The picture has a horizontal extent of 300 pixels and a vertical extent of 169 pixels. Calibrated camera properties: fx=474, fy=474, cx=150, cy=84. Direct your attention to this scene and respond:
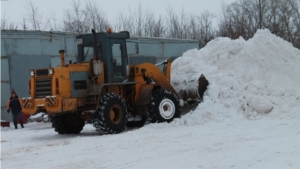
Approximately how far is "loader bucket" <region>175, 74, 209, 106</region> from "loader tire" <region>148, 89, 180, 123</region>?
3.26 ft

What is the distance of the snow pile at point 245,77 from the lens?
15.6 m

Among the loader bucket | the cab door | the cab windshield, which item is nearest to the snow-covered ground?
the loader bucket

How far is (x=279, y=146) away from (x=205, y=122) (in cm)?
513

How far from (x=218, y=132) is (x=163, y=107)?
2741mm

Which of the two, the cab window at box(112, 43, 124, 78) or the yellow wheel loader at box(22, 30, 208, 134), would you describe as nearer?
the yellow wheel loader at box(22, 30, 208, 134)

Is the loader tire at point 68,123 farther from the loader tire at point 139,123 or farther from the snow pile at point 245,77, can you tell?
the snow pile at point 245,77

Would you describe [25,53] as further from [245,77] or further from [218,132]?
[218,132]

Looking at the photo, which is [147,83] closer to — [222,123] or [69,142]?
[222,123]

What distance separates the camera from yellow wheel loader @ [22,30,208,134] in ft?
44.6

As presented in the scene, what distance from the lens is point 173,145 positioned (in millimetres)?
11133

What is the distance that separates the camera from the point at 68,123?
15.1 meters

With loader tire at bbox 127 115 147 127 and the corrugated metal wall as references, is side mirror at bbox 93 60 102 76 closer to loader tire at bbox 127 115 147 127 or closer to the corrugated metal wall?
loader tire at bbox 127 115 147 127

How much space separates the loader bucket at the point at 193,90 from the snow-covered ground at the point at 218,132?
255 millimetres

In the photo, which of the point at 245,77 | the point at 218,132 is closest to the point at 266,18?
the point at 245,77
